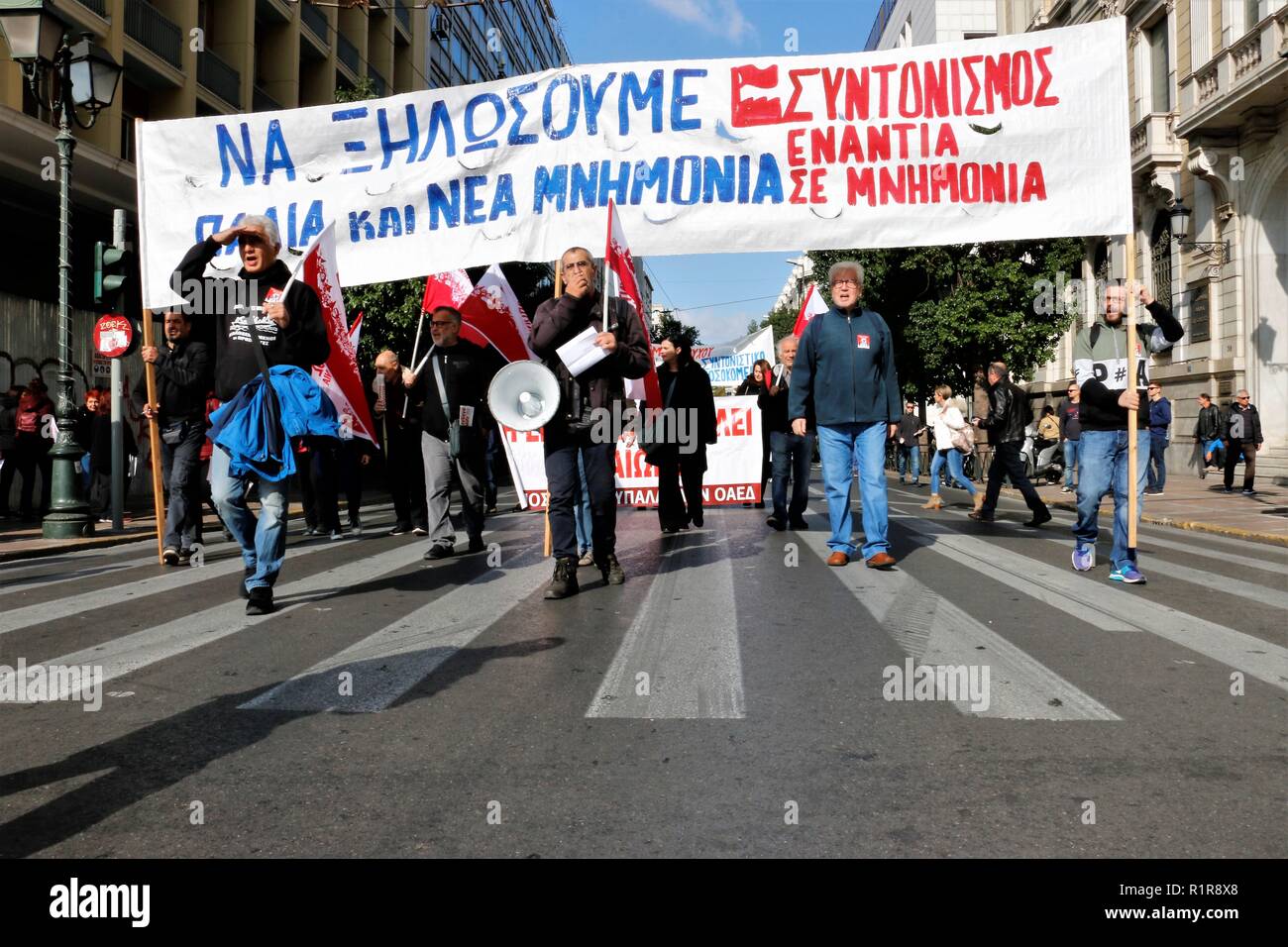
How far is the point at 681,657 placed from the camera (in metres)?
4.34

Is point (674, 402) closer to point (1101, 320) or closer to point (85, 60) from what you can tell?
point (1101, 320)

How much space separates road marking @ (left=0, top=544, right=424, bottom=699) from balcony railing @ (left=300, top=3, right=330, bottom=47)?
2279 cm

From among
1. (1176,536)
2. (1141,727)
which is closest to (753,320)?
(1176,536)

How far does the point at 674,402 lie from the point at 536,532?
5.88 ft

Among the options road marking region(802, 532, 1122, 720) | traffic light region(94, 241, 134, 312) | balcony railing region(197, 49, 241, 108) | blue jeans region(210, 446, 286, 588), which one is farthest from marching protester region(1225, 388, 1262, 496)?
balcony railing region(197, 49, 241, 108)

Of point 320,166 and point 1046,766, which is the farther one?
point 320,166

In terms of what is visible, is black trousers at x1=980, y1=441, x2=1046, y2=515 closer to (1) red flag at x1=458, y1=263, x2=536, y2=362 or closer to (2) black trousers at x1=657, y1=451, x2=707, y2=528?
(2) black trousers at x1=657, y1=451, x2=707, y2=528

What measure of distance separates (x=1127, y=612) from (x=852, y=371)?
2.45m

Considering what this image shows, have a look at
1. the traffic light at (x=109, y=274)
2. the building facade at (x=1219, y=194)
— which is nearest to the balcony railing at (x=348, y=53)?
the building facade at (x=1219, y=194)

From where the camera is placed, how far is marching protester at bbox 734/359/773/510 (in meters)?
11.1

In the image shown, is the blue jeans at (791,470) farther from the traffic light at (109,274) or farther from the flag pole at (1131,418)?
the traffic light at (109,274)

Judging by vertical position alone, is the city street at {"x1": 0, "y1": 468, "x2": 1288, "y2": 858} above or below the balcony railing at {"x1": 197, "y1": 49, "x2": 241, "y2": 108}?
below

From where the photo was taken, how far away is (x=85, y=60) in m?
10.8

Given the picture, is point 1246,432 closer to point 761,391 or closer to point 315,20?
point 761,391
